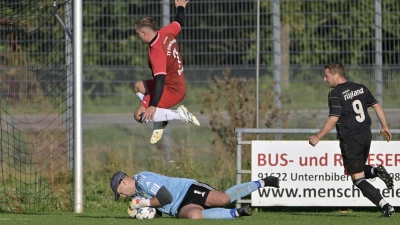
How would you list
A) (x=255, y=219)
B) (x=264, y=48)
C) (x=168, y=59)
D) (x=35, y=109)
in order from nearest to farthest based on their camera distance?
(x=255, y=219), (x=168, y=59), (x=264, y=48), (x=35, y=109)

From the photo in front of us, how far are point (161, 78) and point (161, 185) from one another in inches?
52.4

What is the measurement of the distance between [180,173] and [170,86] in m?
3.78

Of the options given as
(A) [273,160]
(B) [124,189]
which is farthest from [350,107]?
(B) [124,189]

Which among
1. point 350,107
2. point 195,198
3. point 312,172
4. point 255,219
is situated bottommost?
point 255,219

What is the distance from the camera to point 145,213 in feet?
32.2

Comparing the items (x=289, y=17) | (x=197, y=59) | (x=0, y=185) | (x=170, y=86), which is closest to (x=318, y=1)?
(x=289, y=17)

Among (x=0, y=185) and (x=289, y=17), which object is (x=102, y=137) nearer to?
(x=0, y=185)

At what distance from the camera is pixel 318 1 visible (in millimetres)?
15492

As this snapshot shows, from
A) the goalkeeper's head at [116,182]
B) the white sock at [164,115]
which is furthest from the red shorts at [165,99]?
the goalkeeper's head at [116,182]

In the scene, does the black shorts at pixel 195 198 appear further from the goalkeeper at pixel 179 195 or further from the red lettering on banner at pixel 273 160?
the red lettering on banner at pixel 273 160

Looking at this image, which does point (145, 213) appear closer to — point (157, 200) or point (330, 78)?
point (157, 200)

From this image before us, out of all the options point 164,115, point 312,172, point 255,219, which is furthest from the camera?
point 312,172

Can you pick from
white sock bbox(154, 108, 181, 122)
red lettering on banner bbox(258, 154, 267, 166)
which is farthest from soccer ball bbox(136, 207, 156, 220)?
red lettering on banner bbox(258, 154, 267, 166)

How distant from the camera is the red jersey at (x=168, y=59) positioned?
10.3 m
